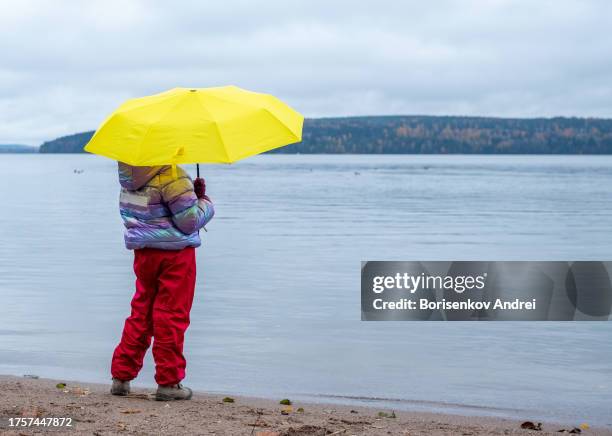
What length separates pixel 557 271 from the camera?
19766mm

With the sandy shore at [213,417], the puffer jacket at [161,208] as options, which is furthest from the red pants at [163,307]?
the sandy shore at [213,417]

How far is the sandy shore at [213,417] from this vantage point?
6.67 metres

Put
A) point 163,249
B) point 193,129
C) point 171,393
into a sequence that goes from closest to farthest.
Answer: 1. point 193,129
2. point 163,249
3. point 171,393

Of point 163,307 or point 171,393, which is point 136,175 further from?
point 171,393

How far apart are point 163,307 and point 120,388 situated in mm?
871

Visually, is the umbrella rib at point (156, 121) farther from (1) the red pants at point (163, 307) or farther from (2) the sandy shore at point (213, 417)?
(2) the sandy shore at point (213, 417)

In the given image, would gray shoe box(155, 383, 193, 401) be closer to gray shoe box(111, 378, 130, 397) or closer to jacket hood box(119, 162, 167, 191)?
gray shoe box(111, 378, 130, 397)

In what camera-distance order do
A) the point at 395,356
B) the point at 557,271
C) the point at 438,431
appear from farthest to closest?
the point at 557,271 < the point at 395,356 < the point at 438,431

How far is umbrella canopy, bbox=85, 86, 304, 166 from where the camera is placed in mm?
6953

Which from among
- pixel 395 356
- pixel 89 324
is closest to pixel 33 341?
pixel 89 324

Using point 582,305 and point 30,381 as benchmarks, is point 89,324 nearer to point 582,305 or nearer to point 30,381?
point 30,381

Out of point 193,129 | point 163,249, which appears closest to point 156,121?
point 193,129

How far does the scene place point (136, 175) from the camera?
727cm

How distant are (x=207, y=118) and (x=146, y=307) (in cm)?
148
